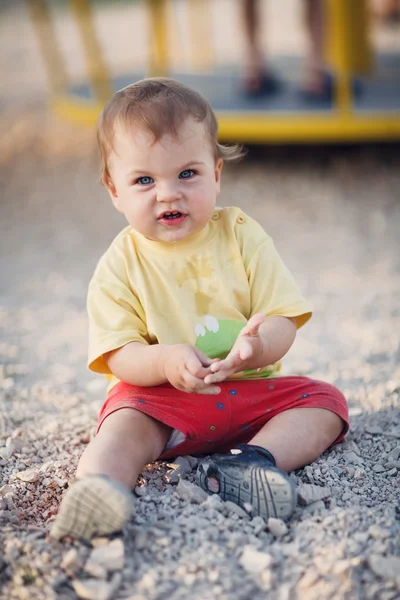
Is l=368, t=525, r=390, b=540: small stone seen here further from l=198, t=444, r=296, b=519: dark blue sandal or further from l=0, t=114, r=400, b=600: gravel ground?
l=198, t=444, r=296, b=519: dark blue sandal

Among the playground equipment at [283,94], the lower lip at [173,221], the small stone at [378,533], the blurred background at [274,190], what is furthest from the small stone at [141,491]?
the playground equipment at [283,94]

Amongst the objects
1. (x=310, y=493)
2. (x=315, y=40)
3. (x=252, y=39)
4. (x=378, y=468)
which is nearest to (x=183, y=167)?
(x=310, y=493)

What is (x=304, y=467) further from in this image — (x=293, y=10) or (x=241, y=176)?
(x=293, y=10)

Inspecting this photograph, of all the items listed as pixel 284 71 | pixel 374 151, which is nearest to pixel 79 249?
pixel 374 151

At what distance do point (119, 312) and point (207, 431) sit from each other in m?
0.40

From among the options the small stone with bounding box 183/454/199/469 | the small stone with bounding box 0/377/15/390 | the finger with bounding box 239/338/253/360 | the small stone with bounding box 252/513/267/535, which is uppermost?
the finger with bounding box 239/338/253/360

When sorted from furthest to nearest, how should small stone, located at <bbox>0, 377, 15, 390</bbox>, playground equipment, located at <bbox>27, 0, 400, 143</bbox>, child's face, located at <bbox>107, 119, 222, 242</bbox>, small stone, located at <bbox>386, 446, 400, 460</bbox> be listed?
playground equipment, located at <bbox>27, 0, 400, 143</bbox>, small stone, located at <bbox>0, 377, 15, 390</bbox>, small stone, located at <bbox>386, 446, 400, 460</bbox>, child's face, located at <bbox>107, 119, 222, 242</bbox>

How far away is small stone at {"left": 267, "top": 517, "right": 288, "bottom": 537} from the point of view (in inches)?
62.3

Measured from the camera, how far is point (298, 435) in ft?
6.07

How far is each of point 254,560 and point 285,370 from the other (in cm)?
135

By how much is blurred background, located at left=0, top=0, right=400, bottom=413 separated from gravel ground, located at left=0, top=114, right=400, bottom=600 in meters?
0.02

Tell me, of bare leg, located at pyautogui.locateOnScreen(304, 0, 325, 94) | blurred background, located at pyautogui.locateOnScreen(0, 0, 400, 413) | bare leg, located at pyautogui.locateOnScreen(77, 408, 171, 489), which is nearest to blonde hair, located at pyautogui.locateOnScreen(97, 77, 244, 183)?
bare leg, located at pyautogui.locateOnScreen(77, 408, 171, 489)

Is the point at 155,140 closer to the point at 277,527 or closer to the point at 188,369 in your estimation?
the point at 188,369

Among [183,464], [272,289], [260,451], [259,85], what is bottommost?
[183,464]
